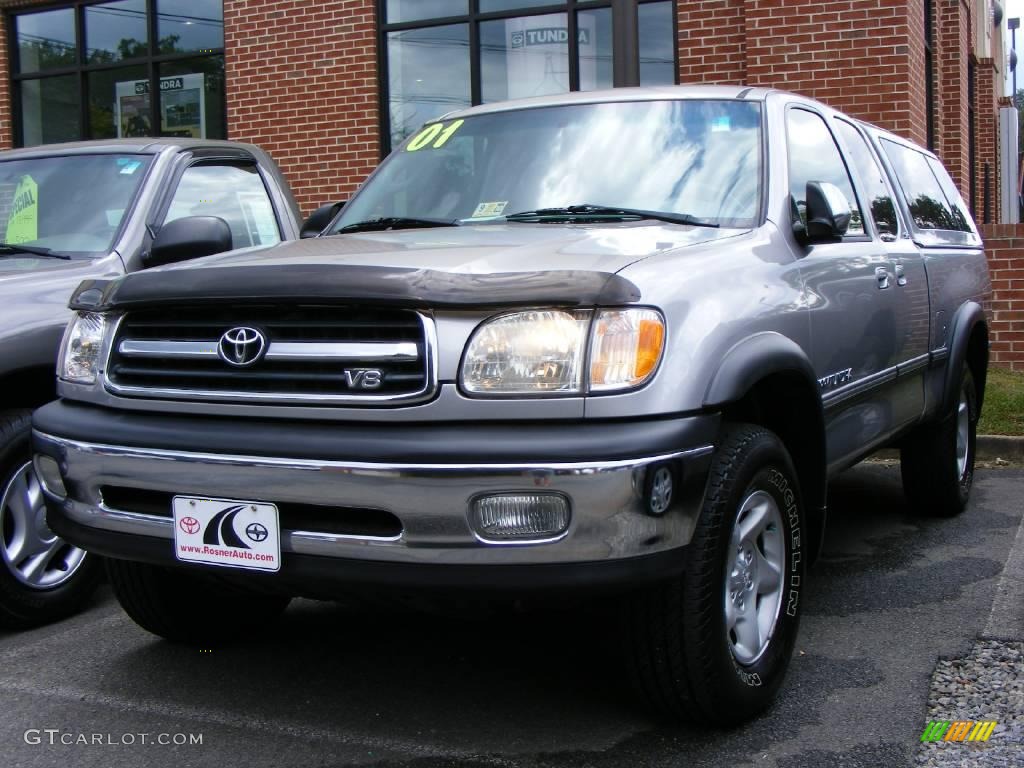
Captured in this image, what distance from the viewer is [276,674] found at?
156 inches

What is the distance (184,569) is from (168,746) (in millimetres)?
565

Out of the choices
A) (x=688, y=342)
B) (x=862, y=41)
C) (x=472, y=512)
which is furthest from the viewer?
(x=862, y=41)

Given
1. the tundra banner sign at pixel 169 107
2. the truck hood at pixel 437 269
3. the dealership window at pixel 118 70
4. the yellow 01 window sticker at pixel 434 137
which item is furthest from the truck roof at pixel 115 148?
the tundra banner sign at pixel 169 107

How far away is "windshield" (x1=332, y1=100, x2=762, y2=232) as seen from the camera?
4.08 m

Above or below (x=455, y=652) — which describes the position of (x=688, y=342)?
above

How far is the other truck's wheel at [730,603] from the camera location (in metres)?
3.10

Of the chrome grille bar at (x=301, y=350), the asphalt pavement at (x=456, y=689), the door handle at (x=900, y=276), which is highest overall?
the door handle at (x=900, y=276)

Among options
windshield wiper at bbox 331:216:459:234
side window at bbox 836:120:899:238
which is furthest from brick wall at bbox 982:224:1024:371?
windshield wiper at bbox 331:216:459:234

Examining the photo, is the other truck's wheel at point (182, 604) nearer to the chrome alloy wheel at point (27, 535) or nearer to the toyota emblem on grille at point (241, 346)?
the chrome alloy wheel at point (27, 535)

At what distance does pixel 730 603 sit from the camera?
3305 mm

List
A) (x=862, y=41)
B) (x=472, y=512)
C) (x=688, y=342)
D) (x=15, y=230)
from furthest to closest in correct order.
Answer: (x=862, y=41) → (x=15, y=230) → (x=688, y=342) → (x=472, y=512)

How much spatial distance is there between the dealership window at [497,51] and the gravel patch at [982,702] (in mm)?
7298

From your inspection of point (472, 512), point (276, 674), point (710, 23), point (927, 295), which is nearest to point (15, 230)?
point (276, 674)

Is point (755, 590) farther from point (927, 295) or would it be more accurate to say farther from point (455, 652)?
point (927, 295)
